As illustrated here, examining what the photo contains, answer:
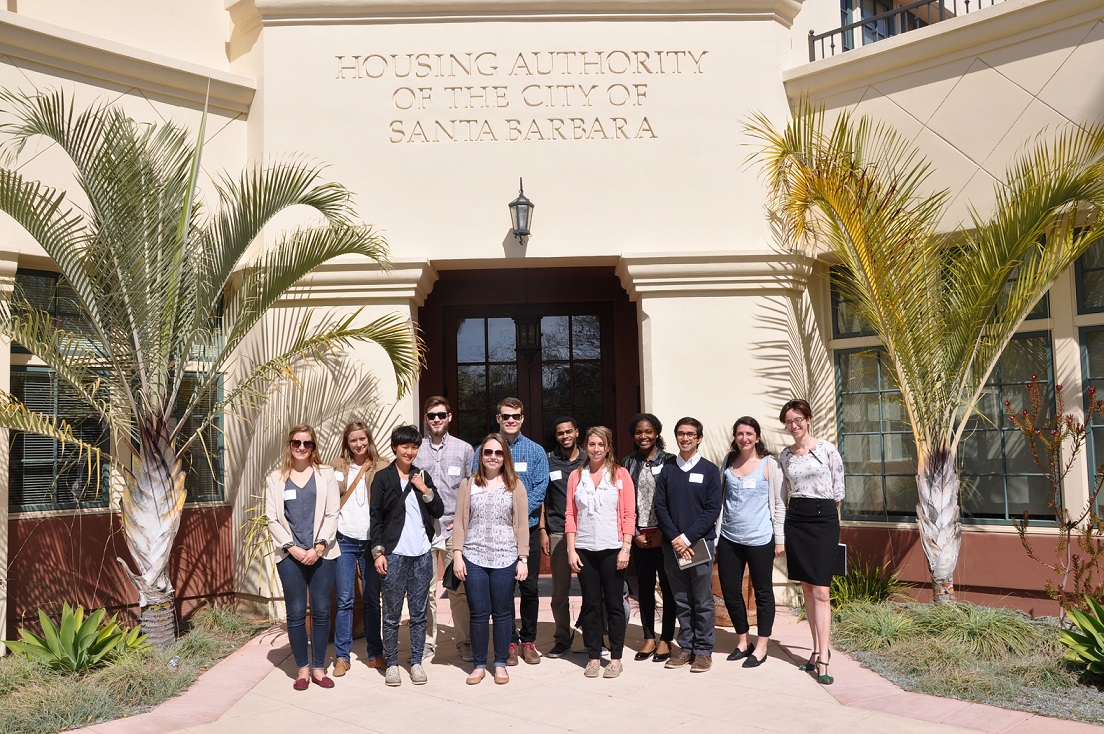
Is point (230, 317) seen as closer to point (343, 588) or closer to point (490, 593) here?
point (343, 588)

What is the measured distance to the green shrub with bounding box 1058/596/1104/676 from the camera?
532 centimetres

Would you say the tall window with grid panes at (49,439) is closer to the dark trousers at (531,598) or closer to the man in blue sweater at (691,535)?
the dark trousers at (531,598)

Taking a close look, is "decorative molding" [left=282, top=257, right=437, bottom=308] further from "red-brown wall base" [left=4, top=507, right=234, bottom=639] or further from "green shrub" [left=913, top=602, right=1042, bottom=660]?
"green shrub" [left=913, top=602, right=1042, bottom=660]

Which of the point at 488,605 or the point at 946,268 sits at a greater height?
the point at 946,268

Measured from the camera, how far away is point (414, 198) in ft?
26.7

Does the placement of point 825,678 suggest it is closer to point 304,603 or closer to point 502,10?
point 304,603

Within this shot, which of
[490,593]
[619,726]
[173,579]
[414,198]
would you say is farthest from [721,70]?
[173,579]

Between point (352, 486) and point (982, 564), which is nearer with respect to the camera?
point (352, 486)

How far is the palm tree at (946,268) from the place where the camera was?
6504 millimetres

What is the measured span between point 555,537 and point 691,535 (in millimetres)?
958

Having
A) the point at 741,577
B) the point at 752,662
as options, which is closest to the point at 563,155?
the point at 741,577

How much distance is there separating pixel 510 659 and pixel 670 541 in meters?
1.31

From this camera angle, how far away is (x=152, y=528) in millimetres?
6246

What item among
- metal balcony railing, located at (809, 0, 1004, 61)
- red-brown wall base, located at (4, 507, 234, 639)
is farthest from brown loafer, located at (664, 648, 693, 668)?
metal balcony railing, located at (809, 0, 1004, 61)
